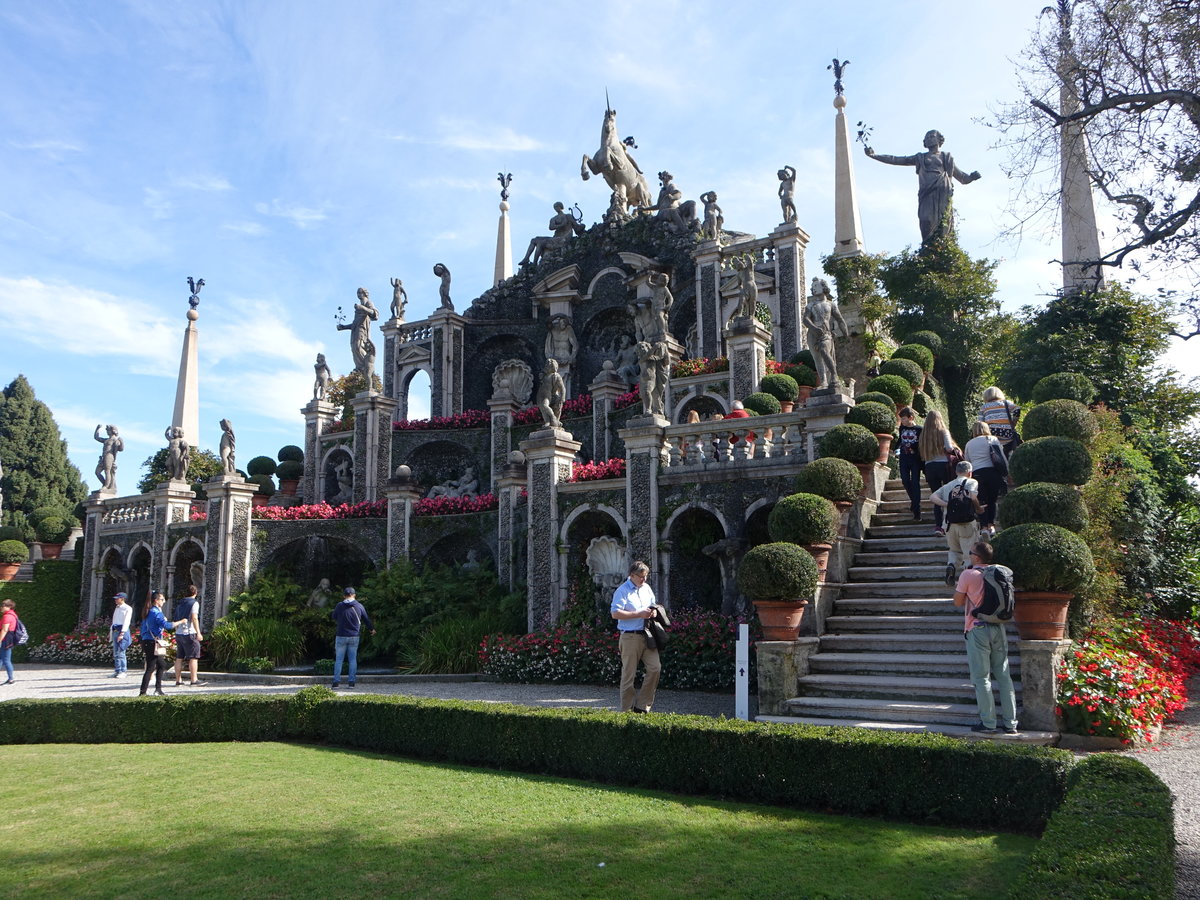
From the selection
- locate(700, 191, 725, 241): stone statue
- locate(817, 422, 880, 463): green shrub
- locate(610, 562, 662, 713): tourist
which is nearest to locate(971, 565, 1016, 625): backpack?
locate(610, 562, 662, 713): tourist

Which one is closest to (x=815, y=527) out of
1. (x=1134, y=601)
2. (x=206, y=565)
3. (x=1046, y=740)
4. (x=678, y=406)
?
(x=1046, y=740)

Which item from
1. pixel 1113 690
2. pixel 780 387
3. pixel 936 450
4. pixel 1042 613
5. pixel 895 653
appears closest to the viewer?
pixel 1113 690

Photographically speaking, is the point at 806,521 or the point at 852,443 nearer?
the point at 806,521

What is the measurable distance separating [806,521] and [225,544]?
53.4 feet

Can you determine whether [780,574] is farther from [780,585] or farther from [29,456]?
[29,456]

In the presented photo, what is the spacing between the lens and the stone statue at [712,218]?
28281 millimetres

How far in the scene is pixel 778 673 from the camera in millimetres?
10305

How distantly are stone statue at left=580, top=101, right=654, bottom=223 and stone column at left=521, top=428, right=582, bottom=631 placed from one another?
709 inches

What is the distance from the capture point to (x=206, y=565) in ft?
73.0

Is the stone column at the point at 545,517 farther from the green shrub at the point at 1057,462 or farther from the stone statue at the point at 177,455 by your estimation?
the stone statue at the point at 177,455

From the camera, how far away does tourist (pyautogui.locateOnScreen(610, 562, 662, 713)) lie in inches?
394

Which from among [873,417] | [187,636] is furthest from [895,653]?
[187,636]

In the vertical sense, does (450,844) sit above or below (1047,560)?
below

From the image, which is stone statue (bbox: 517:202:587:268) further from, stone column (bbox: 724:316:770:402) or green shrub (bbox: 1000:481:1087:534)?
green shrub (bbox: 1000:481:1087:534)
